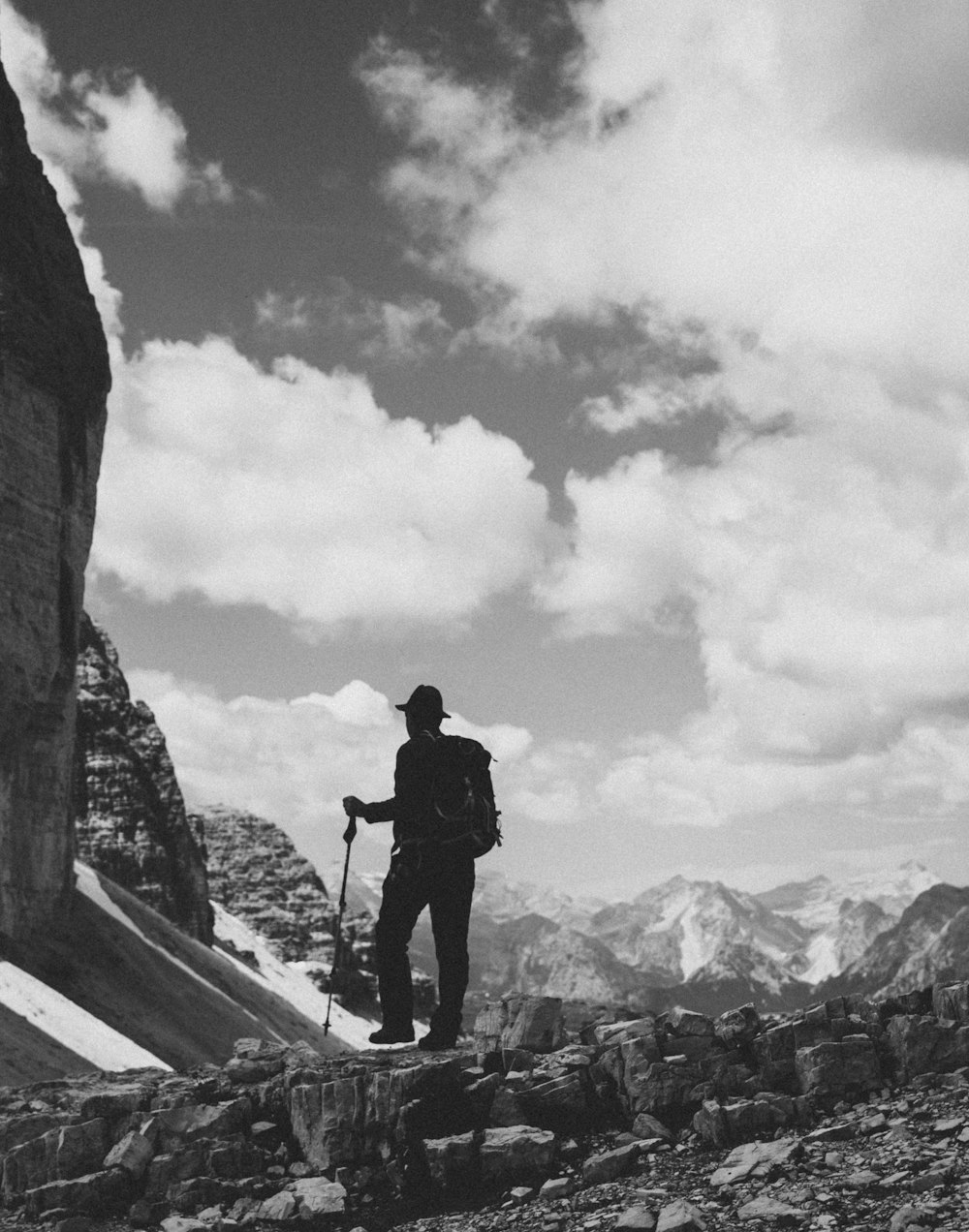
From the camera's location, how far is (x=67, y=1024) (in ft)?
178

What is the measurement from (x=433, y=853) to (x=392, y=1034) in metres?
2.36

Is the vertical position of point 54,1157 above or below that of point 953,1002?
below

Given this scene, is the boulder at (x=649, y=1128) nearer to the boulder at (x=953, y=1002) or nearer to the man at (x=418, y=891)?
the man at (x=418, y=891)

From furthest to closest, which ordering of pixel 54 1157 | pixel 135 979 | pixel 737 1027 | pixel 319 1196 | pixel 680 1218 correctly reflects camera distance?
pixel 135 979
pixel 737 1027
pixel 54 1157
pixel 319 1196
pixel 680 1218

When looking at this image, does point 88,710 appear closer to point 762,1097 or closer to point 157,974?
point 157,974

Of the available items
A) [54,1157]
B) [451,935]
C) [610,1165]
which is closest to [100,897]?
[451,935]

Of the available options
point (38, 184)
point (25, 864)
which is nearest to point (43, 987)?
point (25, 864)

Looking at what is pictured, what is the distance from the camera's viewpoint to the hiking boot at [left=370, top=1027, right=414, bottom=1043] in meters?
13.9

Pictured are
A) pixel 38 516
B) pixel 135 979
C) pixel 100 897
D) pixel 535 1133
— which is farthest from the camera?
pixel 100 897

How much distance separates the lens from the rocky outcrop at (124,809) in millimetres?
113812

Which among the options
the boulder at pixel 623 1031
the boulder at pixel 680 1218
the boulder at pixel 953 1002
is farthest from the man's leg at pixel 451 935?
the boulder at pixel 953 1002

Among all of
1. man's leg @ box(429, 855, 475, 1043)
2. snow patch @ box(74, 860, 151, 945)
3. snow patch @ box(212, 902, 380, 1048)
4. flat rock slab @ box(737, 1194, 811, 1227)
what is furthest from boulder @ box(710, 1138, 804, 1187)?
snow patch @ box(212, 902, 380, 1048)

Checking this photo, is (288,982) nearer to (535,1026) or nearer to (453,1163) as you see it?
(535,1026)

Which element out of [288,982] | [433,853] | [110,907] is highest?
[110,907]
